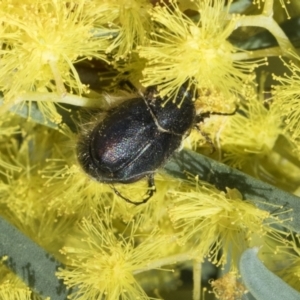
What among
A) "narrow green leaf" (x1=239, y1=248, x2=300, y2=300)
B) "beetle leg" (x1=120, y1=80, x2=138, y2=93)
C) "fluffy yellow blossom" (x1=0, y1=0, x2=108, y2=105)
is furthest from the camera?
"beetle leg" (x1=120, y1=80, x2=138, y2=93)

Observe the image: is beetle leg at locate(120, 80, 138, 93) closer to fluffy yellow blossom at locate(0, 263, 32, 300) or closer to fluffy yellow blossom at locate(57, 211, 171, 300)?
fluffy yellow blossom at locate(57, 211, 171, 300)

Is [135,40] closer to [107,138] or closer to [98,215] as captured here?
[107,138]

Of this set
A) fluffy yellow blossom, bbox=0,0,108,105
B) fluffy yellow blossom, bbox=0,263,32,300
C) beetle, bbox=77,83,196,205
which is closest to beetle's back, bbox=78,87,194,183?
beetle, bbox=77,83,196,205

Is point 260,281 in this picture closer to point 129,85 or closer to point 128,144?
point 128,144


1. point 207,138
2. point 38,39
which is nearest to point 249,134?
point 207,138

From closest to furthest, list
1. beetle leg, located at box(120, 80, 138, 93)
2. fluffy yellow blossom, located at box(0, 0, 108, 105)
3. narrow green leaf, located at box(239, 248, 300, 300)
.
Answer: narrow green leaf, located at box(239, 248, 300, 300), fluffy yellow blossom, located at box(0, 0, 108, 105), beetle leg, located at box(120, 80, 138, 93)
